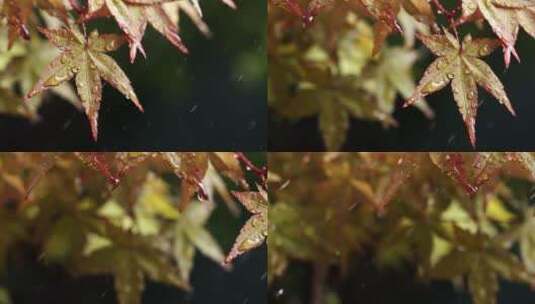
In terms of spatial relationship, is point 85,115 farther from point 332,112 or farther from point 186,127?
point 332,112

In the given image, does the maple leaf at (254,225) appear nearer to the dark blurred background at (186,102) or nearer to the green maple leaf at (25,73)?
the dark blurred background at (186,102)

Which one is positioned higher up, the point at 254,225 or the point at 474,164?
the point at 254,225

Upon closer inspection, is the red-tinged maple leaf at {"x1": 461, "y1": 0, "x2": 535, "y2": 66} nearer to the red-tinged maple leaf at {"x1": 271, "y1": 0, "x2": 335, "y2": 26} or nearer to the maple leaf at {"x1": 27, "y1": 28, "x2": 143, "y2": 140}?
the red-tinged maple leaf at {"x1": 271, "y1": 0, "x2": 335, "y2": 26}

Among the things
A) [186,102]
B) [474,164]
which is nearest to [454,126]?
[474,164]

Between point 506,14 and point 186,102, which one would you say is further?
point 186,102

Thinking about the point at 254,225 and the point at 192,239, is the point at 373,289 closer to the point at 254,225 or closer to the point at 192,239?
the point at 254,225

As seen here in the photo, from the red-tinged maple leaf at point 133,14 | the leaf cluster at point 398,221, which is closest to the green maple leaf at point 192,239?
the leaf cluster at point 398,221

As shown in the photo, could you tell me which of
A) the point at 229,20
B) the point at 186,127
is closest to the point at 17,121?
the point at 186,127
